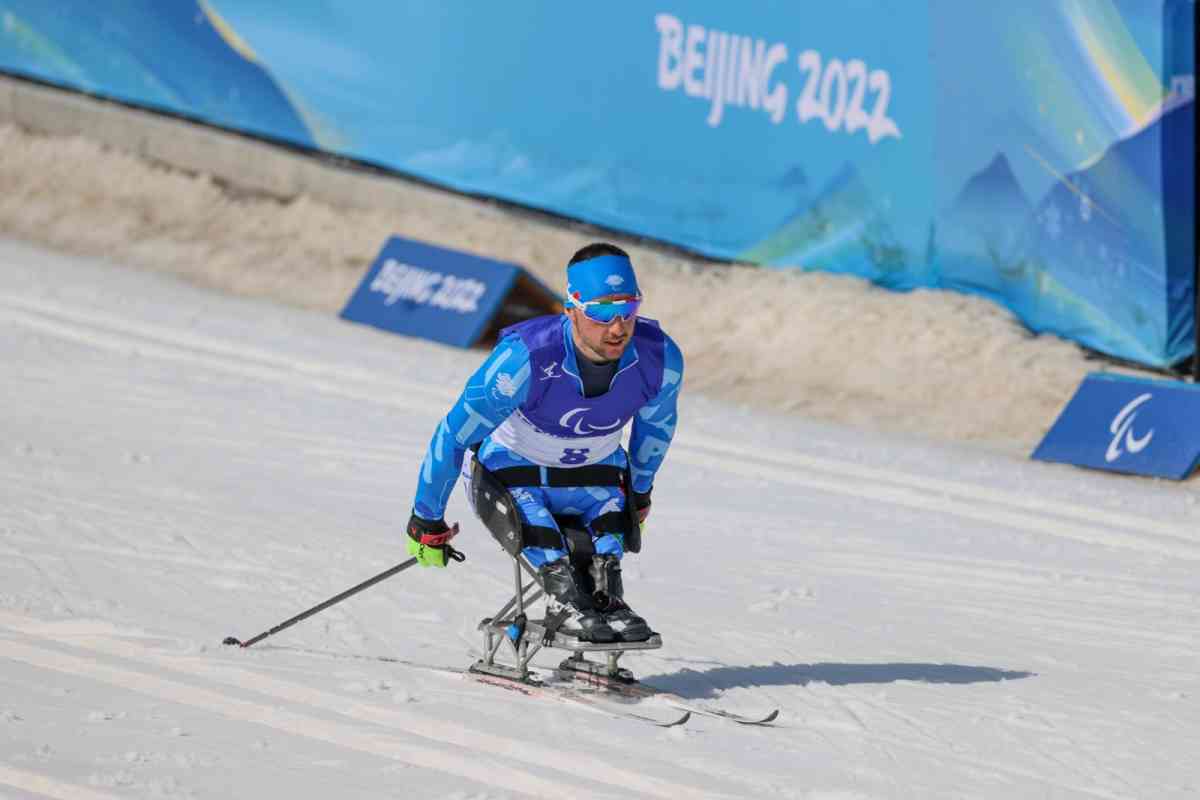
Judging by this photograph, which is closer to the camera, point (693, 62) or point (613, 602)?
point (613, 602)

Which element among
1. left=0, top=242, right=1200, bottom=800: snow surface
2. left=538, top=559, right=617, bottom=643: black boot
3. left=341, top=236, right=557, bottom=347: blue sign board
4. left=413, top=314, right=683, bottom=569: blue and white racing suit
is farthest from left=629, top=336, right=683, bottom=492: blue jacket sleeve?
left=341, top=236, right=557, bottom=347: blue sign board

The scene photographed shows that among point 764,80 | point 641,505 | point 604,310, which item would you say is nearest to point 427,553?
point 641,505

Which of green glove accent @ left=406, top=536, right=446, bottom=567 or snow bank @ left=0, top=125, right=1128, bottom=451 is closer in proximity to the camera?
green glove accent @ left=406, top=536, right=446, bottom=567

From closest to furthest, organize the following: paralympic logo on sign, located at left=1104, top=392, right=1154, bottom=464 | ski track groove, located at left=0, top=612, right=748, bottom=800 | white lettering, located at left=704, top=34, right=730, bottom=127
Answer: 1. ski track groove, located at left=0, top=612, right=748, bottom=800
2. paralympic logo on sign, located at left=1104, top=392, right=1154, bottom=464
3. white lettering, located at left=704, top=34, right=730, bottom=127

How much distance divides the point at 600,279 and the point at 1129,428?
667 cm

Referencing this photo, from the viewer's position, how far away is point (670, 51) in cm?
1559

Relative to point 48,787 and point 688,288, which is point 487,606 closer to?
point 48,787

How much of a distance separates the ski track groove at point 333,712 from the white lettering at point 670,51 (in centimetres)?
933

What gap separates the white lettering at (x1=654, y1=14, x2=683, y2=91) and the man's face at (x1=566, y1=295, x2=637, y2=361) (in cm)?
931

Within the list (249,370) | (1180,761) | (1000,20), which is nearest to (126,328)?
(249,370)

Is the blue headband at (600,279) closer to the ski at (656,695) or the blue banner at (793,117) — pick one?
the ski at (656,695)

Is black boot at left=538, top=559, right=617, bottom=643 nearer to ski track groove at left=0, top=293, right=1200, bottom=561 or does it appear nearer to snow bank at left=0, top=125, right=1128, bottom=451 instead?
ski track groove at left=0, top=293, right=1200, bottom=561

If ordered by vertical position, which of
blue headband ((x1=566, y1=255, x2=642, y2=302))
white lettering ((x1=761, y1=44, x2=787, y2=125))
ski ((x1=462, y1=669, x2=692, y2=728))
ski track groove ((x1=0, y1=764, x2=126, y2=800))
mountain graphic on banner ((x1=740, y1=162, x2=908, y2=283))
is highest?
white lettering ((x1=761, y1=44, x2=787, y2=125))

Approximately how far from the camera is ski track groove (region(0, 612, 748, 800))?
5.74 meters
